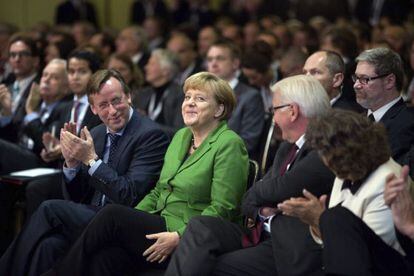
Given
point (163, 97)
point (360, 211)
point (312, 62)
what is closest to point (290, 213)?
point (360, 211)

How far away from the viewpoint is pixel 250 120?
6.02 meters

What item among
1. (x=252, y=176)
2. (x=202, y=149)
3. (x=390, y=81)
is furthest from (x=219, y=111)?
(x=390, y=81)

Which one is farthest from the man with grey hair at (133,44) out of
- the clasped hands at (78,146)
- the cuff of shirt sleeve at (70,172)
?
the clasped hands at (78,146)

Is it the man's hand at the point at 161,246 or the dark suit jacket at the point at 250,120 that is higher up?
the dark suit jacket at the point at 250,120

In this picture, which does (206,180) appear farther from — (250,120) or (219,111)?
(250,120)

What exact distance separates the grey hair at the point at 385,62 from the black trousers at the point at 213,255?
1.16 meters

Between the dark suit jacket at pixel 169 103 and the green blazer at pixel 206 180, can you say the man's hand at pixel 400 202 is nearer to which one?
the green blazer at pixel 206 180

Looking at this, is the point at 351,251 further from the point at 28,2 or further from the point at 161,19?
the point at 28,2

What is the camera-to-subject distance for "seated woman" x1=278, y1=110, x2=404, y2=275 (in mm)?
3223

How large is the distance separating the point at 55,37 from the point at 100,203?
4.75m

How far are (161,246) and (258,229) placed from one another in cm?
46

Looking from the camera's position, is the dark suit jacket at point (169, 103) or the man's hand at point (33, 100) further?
the dark suit jacket at point (169, 103)

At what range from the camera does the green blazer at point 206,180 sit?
407 cm

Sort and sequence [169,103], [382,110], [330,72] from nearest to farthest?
1. [382,110]
2. [330,72]
3. [169,103]
